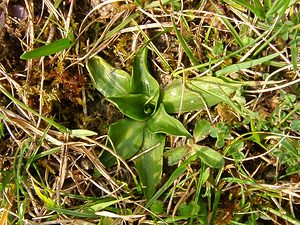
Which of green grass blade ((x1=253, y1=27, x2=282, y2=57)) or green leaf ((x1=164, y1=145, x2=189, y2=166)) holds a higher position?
green grass blade ((x1=253, y1=27, x2=282, y2=57))

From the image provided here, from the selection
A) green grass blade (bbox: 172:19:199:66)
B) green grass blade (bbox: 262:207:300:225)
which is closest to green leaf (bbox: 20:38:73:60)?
green grass blade (bbox: 172:19:199:66)

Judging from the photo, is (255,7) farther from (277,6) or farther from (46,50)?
(46,50)

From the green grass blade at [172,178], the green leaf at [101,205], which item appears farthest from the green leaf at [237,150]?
the green leaf at [101,205]

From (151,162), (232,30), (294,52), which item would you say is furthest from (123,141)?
(294,52)

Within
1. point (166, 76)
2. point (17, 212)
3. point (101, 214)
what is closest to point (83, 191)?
point (101, 214)

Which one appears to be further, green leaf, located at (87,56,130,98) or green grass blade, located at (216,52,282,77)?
green leaf, located at (87,56,130,98)

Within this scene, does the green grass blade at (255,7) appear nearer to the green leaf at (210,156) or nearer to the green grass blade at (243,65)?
the green grass blade at (243,65)

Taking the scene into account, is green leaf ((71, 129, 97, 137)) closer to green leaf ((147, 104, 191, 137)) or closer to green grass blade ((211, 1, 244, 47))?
green leaf ((147, 104, 191, 137))
